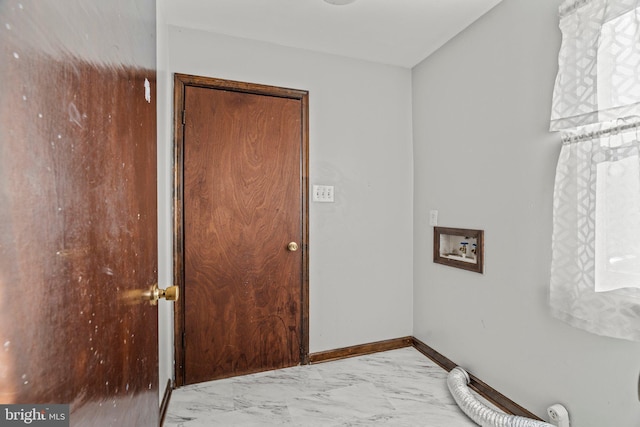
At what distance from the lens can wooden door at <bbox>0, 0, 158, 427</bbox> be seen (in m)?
0.32

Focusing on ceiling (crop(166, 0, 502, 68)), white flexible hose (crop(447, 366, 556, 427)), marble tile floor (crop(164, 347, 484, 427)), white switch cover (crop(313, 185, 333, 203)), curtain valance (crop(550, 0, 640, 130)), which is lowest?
marble tile floor (crop(164, 347, 484, 427))

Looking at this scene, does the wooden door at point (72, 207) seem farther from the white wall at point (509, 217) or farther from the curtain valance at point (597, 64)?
the white wall at point (509, 217)

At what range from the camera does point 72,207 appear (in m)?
0.45

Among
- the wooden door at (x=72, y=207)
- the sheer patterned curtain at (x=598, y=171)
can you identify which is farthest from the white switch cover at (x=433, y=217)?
the wooden door at (x=72, y=207)

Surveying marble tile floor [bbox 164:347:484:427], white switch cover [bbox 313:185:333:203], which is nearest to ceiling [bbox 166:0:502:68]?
white switch cover [bbox 313:185:333:203]

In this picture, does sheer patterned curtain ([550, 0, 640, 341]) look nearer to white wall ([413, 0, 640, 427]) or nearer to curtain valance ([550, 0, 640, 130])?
curtain valance ([550, 0, 640, 130])

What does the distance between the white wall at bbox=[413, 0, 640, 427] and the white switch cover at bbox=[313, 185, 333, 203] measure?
0.79 meters

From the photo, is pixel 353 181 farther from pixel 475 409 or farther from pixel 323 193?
pixel 475 409

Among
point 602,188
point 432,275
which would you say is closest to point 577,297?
point 602,188

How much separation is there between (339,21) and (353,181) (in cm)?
110

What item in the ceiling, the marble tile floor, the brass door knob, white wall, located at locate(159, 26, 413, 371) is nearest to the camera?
the brass door knob

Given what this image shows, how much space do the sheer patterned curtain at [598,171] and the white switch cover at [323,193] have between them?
4.62 feet

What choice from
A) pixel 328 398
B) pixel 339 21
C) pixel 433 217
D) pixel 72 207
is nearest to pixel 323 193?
pixel 433 217

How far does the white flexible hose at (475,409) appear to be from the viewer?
5.08ft
